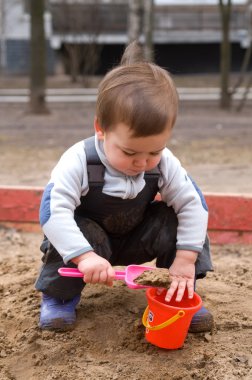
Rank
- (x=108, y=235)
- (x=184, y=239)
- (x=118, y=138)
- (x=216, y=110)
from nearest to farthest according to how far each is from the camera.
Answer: (x=118, y=138) → (x=184, y=239) → (x=108, y=235) → (x=216, y=110)

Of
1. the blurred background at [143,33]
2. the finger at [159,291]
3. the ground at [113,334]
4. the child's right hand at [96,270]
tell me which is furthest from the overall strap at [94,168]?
the blurred background at [143,33]

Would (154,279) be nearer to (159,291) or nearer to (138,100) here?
(159,291)

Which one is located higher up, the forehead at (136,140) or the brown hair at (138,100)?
the brown hair at (138,100)

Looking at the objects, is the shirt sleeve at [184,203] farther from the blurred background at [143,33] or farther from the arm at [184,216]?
the blurred background at [143,33]

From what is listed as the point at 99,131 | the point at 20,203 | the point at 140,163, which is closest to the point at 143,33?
the point at 20,203

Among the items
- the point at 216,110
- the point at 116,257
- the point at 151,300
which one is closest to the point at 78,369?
the point at 151,300

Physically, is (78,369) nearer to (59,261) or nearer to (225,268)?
(59,261)

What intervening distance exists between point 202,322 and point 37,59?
26.4 feet

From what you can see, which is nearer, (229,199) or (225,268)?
(225,268)

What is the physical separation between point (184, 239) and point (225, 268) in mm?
797

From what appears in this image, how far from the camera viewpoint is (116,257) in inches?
89.8

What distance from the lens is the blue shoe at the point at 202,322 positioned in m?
2.10

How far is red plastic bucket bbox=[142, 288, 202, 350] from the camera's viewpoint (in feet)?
6.14

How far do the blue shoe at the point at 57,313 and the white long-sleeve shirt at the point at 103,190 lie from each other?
0.95ft
